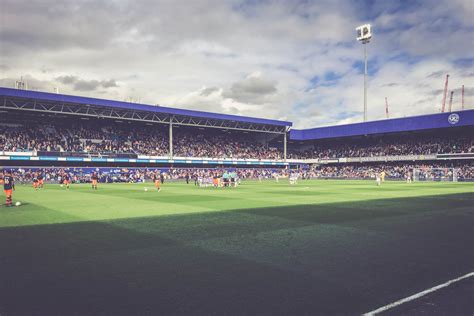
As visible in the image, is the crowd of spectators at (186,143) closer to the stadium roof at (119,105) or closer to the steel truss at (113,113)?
the steel truss at (113,113)

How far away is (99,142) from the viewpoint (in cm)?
5653

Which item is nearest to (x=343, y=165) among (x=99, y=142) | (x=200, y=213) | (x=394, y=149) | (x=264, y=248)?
(x=394, y=149)

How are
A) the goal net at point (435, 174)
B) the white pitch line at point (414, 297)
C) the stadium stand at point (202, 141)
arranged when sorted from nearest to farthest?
the white pitch line at point (414, 297), the stadium stand at point (202, 141), the goal net at point (435, 174)

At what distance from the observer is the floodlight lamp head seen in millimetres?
66125

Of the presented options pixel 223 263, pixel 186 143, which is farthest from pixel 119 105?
pixel 223 263

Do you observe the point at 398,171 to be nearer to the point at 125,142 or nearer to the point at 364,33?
the point at 364,33

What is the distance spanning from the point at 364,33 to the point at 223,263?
70992 mm

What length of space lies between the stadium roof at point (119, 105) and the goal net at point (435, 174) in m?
28.7

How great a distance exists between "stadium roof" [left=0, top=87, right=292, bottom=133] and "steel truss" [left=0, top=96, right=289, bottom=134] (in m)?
1.05

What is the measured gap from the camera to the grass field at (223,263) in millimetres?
4648

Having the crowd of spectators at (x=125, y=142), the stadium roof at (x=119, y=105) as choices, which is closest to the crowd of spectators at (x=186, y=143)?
the crowd of spectators at (x=125, y=142)

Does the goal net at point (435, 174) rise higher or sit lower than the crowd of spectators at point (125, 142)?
lower

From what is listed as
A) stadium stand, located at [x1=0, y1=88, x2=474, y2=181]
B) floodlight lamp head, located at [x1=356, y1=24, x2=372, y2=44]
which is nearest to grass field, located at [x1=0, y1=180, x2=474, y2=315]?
stadium stand, located at [x1=0, y1=88, x2=474, y2=181]

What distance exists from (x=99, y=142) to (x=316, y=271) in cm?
5644
